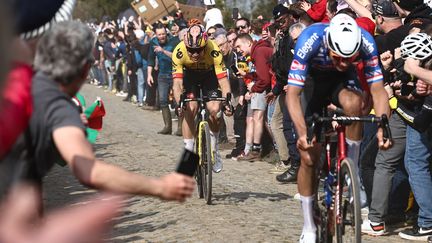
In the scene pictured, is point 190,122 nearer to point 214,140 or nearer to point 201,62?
point 214,140

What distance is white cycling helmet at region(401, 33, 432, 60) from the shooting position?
23.7 ft

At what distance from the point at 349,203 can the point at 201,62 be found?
4.83 meters

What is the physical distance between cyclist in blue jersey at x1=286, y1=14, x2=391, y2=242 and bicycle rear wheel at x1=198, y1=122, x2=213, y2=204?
2.73m

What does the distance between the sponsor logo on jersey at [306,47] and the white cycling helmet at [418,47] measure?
3.79 ft

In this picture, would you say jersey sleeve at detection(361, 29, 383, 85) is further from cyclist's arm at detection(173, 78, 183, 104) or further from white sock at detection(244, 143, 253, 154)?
white sock at detection(244, 143, 253, 154)

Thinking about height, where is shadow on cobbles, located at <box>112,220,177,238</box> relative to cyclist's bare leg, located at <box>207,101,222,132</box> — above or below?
below

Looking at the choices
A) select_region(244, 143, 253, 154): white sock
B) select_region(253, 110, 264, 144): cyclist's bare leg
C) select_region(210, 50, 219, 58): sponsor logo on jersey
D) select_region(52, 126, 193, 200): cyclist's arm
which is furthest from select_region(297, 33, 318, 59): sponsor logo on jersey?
select_region(244, 143, 253, 154): white sock

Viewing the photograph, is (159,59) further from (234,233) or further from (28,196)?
(28,196)

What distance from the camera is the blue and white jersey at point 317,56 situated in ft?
21.3

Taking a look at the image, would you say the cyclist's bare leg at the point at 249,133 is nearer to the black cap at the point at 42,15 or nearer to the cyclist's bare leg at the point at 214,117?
the cyclist's bare leg at the point at 214,117

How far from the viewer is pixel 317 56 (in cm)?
663

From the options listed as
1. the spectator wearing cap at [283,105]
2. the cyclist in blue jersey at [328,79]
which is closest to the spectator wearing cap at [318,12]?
the spectator wearing cap at [283,105]

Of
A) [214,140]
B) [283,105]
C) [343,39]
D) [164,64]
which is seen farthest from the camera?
[164,64]

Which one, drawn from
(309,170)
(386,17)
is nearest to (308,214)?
(309,170)
